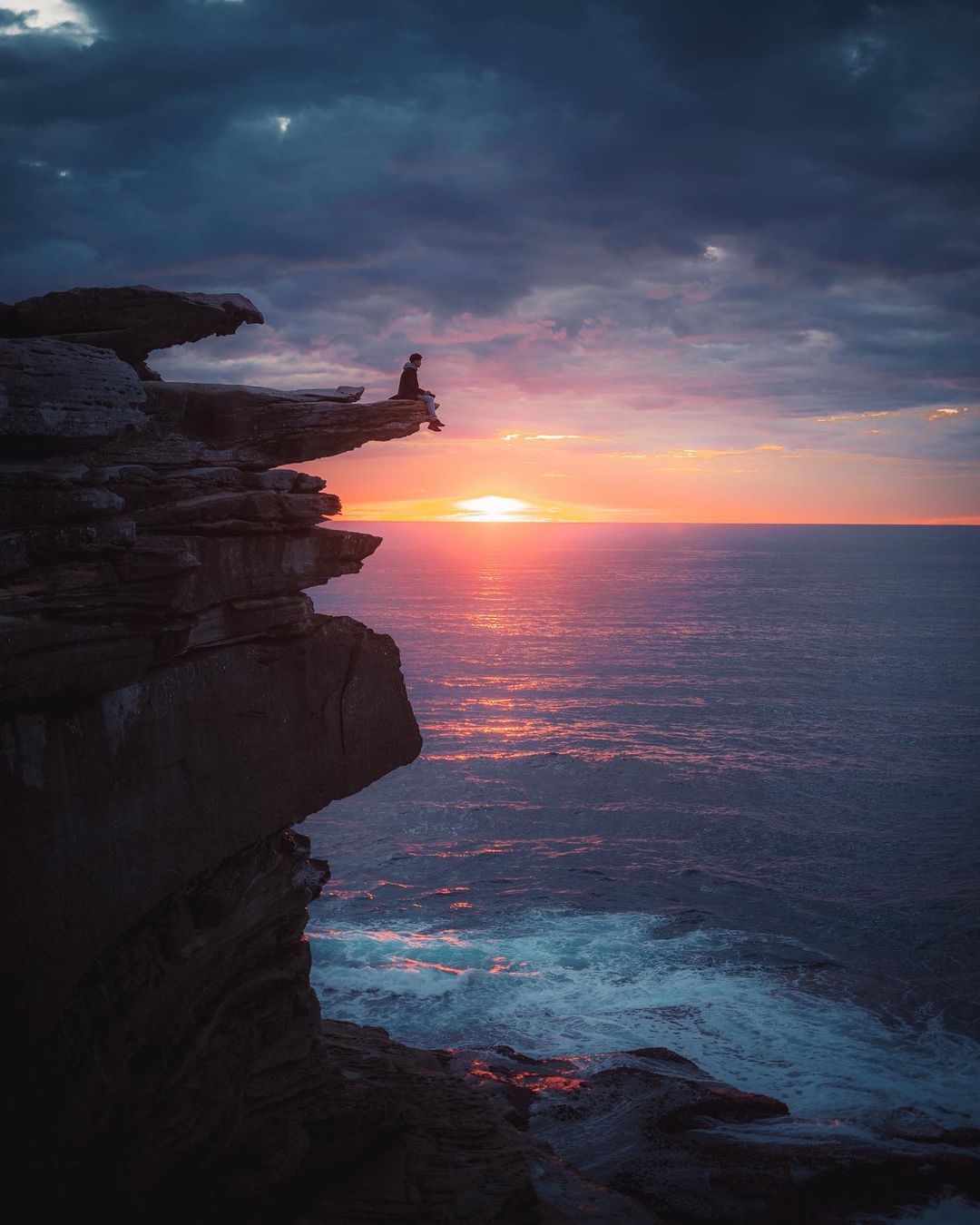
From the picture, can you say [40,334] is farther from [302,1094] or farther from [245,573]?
[302,1094]

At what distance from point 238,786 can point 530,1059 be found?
13184 millimetres

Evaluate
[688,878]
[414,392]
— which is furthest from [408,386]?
[688,878]

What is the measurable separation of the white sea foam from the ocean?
97 mm

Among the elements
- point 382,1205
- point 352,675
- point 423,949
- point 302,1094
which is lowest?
point 423,949

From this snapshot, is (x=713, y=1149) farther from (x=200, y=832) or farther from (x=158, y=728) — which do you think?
(x=158, y=728)

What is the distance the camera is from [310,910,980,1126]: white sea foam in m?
23.2

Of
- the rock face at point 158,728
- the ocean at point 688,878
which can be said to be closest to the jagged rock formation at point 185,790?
the rock face at point 158,728

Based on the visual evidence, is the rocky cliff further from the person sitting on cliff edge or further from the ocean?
the ocean

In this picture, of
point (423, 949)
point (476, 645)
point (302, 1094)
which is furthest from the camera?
point (476, 645)

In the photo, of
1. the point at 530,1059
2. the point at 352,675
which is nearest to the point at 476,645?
the point at 530,1059

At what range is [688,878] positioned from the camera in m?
37.8

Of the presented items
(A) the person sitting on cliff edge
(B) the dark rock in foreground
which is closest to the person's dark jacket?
→ (A) the person sitting on cliff edge

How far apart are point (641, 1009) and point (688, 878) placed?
11.4 meters

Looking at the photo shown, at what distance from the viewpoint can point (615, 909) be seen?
34688mm
